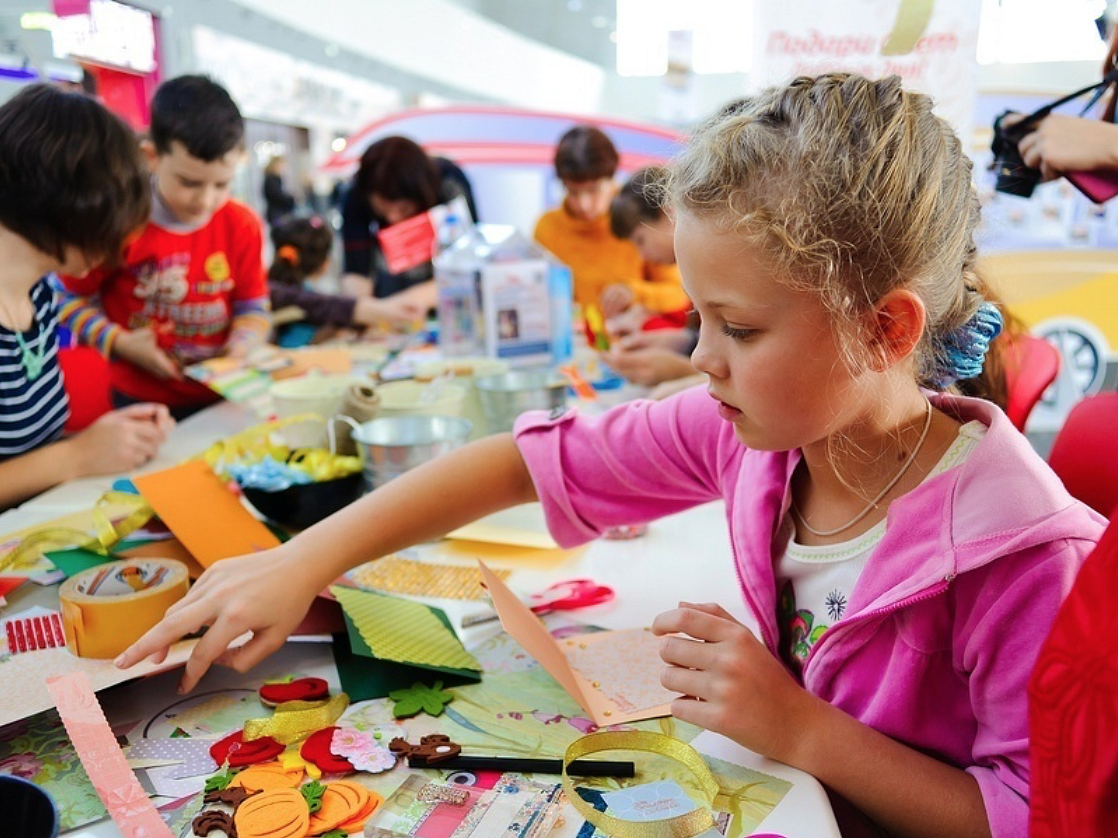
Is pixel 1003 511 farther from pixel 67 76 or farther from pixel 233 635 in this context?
pixel 67 76

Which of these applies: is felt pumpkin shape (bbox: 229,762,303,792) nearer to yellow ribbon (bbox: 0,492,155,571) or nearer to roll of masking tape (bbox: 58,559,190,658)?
roll of masking tape (bbox: 58,559,190,658)

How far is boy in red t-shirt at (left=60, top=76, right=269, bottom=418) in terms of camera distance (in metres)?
1.87

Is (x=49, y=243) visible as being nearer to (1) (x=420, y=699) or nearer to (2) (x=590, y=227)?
(1) (x=420, y=699)

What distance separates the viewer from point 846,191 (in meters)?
0.65

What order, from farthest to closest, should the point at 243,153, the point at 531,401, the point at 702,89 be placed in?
the point at 702,89
the point at 243,153
the point at 531,401

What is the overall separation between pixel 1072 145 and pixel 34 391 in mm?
1604

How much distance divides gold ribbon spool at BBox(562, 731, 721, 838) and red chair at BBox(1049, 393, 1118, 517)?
1.63ft

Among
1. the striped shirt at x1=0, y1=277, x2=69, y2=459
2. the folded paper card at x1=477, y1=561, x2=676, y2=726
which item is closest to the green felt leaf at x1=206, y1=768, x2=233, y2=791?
the folded paper card at x1=477, y1=561, x2=676, y2=726

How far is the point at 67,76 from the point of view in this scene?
81.0 inches

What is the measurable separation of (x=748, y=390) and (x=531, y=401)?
695mm

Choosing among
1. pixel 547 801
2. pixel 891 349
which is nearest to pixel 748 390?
pixel 891 349

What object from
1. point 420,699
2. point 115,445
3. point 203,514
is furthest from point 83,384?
point 420,699

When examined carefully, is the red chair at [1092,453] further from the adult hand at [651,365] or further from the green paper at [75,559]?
the green paper at [75,559]

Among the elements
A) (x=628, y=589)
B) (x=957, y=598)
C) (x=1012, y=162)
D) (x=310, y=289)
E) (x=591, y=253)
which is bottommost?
(x=628, y=589)
